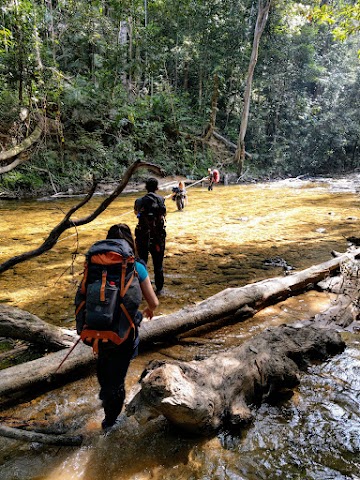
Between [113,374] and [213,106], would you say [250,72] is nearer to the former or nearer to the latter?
[213,106]

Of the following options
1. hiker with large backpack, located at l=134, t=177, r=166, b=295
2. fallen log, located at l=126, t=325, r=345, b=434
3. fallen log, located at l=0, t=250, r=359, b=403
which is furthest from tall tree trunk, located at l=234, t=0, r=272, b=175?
fallen log, located at l=126, t=325, r=345, b=434

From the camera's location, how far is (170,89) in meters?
28.0

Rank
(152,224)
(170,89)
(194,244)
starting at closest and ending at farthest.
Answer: (152,224), (194,244), (170,89)

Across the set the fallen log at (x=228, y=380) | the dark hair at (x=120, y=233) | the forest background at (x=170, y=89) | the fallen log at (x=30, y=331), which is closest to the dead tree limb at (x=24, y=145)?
the forest background at (x=170, y=89)

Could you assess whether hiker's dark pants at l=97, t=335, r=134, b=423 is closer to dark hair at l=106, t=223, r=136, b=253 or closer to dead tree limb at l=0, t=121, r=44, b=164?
dark hair at l=106, t=223, r=136, b=253

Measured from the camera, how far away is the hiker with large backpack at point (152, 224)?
4.96m

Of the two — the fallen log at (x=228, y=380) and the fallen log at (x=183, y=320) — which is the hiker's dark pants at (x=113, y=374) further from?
the fallen log at (x=183, y=320)

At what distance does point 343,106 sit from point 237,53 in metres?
13.2

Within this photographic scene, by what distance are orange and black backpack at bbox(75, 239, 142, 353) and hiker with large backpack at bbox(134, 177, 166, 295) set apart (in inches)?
107

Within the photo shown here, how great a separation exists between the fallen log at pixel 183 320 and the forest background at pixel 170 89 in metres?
7.71

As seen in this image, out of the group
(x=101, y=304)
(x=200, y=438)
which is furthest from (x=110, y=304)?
(x=200, y=438)

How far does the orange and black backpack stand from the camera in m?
2.15

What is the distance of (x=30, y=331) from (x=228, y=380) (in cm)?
205

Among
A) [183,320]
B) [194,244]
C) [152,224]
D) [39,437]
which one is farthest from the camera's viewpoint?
[194,244]
